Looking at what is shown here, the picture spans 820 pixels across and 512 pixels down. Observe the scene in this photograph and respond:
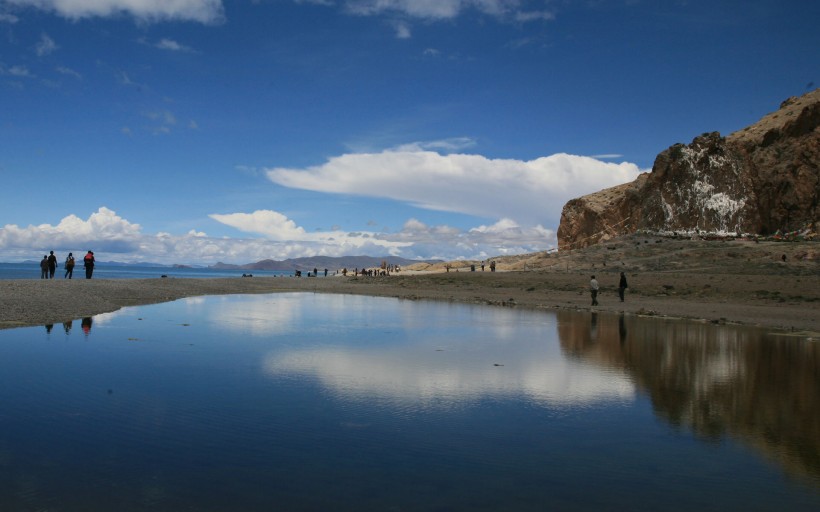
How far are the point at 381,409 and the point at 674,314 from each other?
22185 mm

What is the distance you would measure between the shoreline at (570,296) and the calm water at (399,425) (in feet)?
25.1

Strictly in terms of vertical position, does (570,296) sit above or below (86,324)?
above

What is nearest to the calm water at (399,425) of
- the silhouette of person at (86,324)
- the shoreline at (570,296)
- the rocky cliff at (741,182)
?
the silhouette of person at (86,324)

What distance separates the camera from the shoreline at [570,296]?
2384 cm

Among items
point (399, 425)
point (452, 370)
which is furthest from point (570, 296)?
point (399, 425)

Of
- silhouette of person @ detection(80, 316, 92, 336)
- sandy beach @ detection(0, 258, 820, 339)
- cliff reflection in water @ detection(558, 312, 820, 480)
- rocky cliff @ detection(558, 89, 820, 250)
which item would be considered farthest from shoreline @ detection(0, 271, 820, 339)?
rocky cliff @ detection(558, 89, 820, 250)

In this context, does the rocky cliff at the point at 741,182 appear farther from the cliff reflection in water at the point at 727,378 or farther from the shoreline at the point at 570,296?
the cliff reflection in water at the point at 727,378

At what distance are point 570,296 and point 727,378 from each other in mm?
26891

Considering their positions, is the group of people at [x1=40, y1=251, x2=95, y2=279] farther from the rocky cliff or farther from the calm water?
the rocky cliff

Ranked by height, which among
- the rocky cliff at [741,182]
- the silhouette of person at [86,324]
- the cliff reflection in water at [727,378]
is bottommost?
the cliff reflection in water at [727,378]

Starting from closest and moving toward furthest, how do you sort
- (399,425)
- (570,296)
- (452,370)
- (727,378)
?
1. (399,425)
2. (727,378)
3. (452,370)
4. (570,296)

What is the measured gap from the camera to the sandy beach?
79.1 feet

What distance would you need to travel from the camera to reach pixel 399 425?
8.77 meters

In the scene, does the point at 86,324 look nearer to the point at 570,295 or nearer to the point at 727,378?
the point at 727,378
